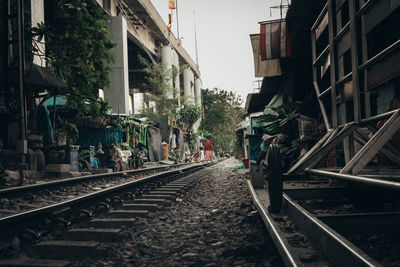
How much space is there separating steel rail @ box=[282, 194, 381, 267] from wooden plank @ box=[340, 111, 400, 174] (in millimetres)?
562

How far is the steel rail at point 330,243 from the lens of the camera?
1.75 metres

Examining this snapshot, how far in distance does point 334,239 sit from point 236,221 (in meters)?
1.98

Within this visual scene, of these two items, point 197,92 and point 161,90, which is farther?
point 197,92

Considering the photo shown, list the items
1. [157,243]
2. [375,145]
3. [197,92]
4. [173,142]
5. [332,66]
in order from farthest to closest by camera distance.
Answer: [197,92] → [173,142] → [332,66] → [157,243] → [375,145]

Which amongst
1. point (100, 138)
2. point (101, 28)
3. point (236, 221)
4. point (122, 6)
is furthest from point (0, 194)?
point (122, 6)

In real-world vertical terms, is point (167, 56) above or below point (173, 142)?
above

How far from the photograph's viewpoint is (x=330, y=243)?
219 centimetres

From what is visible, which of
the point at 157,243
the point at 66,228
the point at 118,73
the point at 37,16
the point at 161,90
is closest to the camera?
the point at 157,243

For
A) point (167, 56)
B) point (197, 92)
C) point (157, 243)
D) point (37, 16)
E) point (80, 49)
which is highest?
point (167, 56)

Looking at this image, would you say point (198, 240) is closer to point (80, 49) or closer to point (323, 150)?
point (323, 150)

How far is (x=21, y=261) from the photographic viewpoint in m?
2.50

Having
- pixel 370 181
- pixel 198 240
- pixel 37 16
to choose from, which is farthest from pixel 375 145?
pixel 37 16

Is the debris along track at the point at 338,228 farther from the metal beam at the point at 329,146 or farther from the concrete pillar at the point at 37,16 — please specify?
the concrete pillar at the point at 37,16

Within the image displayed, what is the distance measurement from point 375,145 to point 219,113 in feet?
185
